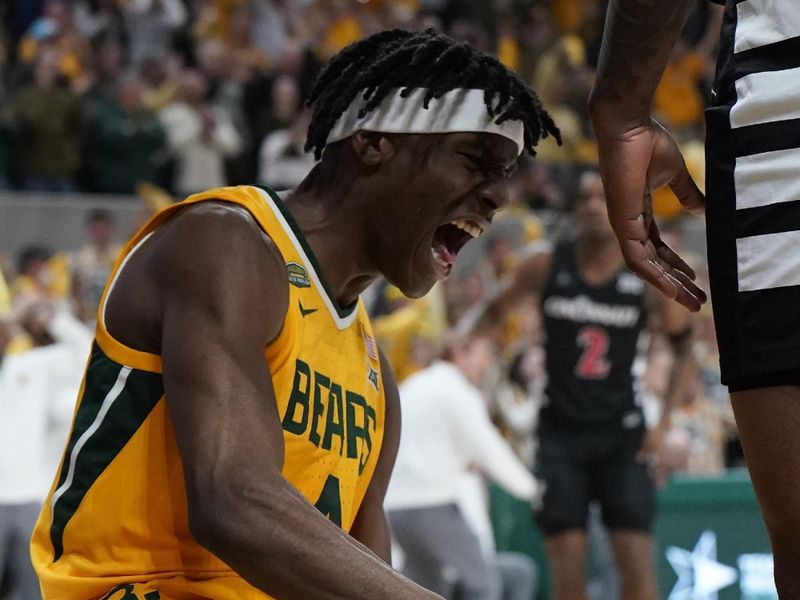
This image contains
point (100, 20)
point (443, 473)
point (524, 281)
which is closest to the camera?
point (524, 281)

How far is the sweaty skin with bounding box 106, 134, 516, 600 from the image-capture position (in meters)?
2.35

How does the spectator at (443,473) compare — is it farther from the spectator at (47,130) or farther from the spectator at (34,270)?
the spectator at (47,130)

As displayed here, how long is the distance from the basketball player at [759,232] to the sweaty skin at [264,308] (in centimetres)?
60

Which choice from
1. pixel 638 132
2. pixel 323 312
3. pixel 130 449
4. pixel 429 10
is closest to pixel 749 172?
pixel 638 132

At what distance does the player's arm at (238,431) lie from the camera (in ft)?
7.68

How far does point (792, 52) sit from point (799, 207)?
0.73 ft

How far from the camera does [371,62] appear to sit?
294cm

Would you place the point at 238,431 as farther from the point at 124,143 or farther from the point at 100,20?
the point at 100,20

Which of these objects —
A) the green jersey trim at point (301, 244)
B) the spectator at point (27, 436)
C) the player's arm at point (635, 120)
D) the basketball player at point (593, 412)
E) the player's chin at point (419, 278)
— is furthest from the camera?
the spectator at point (27, 436)

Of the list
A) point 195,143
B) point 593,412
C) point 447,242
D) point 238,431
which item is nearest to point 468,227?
point 447,242

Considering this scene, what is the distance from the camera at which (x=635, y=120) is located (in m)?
2.28

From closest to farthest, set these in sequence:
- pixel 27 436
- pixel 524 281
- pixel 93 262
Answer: pixel 524 281 < pixel 27 436 < pixel 93 262

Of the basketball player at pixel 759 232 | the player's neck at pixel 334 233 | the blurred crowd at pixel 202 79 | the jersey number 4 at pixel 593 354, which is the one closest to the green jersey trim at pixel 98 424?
the player's neck at pixel 334 233

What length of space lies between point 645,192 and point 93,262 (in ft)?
29.6
